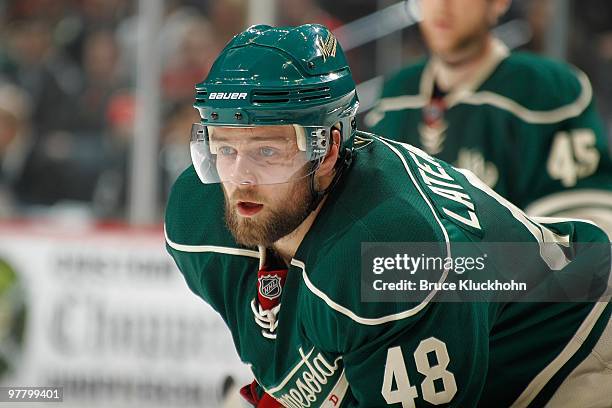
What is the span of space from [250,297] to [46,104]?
277 cm

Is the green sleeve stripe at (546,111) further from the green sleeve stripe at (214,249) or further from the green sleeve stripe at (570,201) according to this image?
the green sleeve stripe at (214,249)

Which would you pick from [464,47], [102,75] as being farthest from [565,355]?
[102,75]

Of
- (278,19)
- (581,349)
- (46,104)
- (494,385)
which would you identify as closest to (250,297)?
(494,385)

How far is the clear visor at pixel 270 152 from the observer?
4.83 ft

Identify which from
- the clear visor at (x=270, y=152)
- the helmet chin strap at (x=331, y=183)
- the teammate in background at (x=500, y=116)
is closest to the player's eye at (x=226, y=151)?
the clear visor at (x=270, y=152)

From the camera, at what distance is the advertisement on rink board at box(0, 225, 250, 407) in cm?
337

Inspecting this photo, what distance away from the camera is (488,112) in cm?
244

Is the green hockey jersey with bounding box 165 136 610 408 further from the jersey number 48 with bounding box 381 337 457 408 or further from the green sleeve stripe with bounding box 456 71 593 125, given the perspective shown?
the green sleeve stripe with bounding box 456 71 593 125

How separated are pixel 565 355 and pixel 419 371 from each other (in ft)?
0.98

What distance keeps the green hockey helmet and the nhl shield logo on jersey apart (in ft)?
0.55

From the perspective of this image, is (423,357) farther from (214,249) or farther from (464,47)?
(464,47)

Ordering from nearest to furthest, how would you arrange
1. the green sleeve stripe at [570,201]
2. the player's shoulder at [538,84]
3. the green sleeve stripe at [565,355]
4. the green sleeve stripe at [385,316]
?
the green sleeve stripe at [385,316] < the green sleeve stripe at [565,355] < the green sleeve stripe at [570,201] < the player's shoulder at [538,84]

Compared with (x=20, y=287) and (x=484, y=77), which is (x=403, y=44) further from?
(x=20, y=287)

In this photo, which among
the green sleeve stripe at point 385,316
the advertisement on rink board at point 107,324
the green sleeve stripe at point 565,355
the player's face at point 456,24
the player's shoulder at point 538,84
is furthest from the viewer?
the advertisement on rink board at point 107,324
